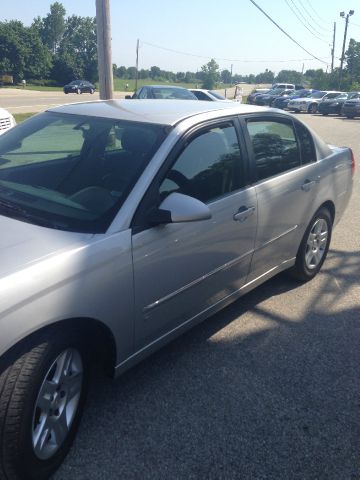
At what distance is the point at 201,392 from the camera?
2.90 metres

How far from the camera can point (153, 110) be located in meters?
3.26

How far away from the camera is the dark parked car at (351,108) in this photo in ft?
90.3

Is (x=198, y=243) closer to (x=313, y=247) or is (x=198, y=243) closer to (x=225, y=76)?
(x=313, y=247)

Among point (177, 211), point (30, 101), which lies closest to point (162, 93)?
point (177, 211)

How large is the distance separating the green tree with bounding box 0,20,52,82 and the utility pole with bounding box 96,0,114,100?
69191mm

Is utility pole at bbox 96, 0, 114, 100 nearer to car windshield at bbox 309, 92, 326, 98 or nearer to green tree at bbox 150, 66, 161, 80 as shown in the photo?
car windshield at bbox 309, 92, 326, 98

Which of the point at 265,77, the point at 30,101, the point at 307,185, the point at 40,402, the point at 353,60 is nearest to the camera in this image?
the point at 40,402

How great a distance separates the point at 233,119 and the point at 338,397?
1.96 metres

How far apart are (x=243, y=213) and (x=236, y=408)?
1257 millimetres

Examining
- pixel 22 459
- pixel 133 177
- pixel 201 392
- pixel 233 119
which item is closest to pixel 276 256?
pixel 233 119

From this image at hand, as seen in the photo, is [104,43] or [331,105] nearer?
[104,43]

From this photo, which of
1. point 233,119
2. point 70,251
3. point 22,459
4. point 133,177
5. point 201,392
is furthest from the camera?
point 233,119

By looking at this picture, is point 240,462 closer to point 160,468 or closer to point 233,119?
point 160,468

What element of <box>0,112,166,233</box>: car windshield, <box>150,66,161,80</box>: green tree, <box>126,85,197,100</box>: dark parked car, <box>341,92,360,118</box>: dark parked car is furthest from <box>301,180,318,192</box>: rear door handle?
<box>150,66,161,80</box>: green tree
